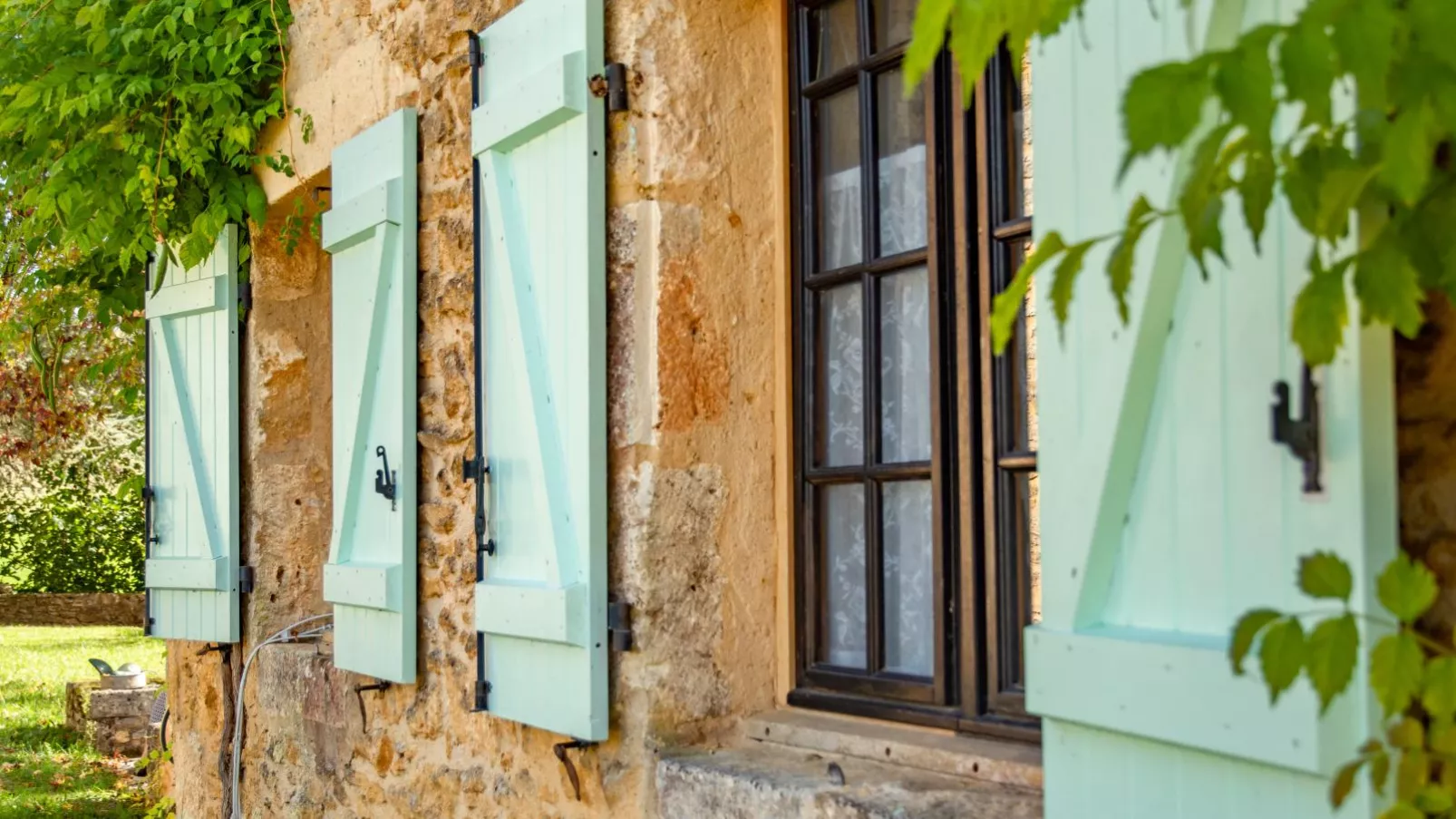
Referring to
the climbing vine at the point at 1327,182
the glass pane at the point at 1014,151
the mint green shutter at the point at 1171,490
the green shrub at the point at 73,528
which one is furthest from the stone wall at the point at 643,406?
the green shrub at the point at 73,528

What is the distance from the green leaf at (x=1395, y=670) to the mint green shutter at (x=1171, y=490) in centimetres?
29

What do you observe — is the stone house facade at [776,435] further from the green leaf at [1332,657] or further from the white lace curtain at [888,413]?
the green leaf at [1332,657]

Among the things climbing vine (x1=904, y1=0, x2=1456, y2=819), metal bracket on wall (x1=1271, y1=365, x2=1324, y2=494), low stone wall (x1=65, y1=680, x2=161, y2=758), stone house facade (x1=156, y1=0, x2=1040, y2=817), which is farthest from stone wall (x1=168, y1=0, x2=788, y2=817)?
low stone wall (x1=65, y1=680, x2=161, y2=758)

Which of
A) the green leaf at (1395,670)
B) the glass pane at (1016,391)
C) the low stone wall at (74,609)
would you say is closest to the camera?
the green leaf at (1395,670)

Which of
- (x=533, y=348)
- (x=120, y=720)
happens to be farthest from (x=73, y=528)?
(x=533, y=348)

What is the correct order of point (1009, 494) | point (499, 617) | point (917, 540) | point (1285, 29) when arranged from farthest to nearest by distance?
point (499, 617)
point (917, 540)
point (1009, 494)
point (1285, 29)

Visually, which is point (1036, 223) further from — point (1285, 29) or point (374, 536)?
point (374, 536)

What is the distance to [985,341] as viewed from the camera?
8.56ft

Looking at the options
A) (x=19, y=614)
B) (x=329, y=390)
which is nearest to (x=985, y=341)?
(x=329, y=390)

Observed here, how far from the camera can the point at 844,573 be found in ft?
9.68

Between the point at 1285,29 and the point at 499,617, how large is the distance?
2.55 metres

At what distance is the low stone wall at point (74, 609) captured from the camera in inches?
619

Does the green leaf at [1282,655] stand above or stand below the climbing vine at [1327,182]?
below

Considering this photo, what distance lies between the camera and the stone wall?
3.02 m
